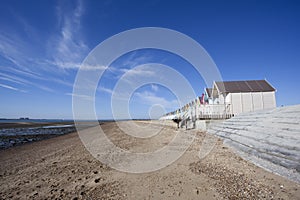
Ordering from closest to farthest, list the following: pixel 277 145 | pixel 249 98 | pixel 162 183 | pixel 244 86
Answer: pixel 162 183 → pixel 277 145 → pixel 249 98 → pixel 244 86

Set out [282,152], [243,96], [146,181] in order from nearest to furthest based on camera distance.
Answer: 1. [146,181]
2. [282,152]
3. [243,96]

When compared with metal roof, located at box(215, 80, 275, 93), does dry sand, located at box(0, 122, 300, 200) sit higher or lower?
lower

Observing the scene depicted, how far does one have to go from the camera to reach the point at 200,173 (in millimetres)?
4066

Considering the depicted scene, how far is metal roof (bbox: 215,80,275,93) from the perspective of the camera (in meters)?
18.0

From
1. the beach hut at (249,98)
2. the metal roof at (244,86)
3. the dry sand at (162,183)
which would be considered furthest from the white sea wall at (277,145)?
the metal roof at (244,86)

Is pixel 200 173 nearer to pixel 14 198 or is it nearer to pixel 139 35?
pixel 14 198

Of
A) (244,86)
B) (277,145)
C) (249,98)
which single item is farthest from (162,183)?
(244,86)

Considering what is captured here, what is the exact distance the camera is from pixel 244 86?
62.6ft

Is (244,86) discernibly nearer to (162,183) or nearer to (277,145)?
(277,145)

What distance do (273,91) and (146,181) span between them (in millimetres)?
21171

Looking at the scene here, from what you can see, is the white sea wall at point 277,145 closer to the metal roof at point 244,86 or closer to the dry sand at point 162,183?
the dry sand at point 162,183

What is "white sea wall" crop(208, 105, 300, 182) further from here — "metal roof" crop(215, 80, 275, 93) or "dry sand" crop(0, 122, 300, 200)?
"metal roof" crop(215, 80, 275, 93)

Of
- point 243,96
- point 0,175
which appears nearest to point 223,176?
point 0,175

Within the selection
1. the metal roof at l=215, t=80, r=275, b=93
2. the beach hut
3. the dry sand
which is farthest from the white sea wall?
the metal roof at l=215, t=80, r=275, b=93
